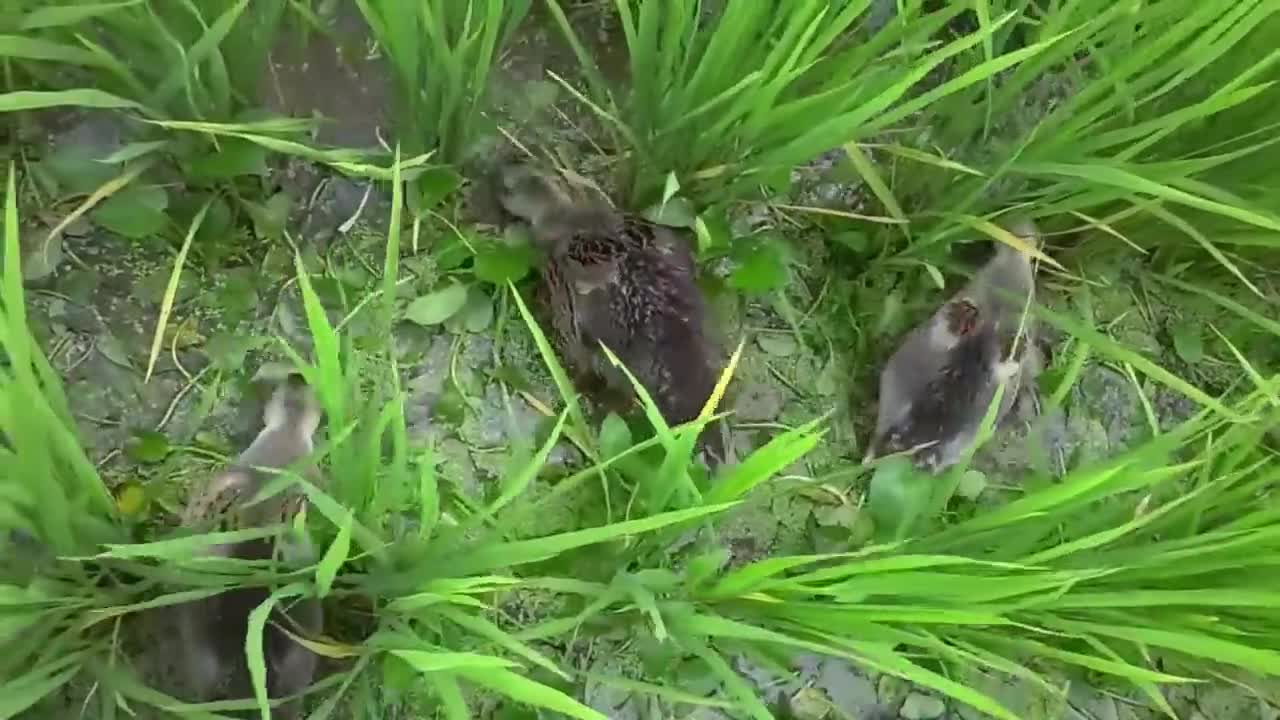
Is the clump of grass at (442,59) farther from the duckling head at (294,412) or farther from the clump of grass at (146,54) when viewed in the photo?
the duckling head at (294,412)

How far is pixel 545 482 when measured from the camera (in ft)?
3.55

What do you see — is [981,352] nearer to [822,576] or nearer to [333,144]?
[822,576]

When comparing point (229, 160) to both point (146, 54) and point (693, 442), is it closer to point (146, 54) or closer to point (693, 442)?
point (146, 54)

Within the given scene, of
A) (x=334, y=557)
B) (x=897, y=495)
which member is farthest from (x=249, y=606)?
(x=897, y=495)

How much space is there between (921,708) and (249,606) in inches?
23.2

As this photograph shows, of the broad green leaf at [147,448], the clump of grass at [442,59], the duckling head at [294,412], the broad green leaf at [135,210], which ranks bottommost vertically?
the broad green leaf at [147,448]

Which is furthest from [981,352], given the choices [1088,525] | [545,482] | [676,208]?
[545,482]

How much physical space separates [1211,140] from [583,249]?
0.52 metres

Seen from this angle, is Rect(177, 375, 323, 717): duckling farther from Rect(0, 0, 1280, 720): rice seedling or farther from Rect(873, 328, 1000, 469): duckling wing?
Rect(873, 328, 1000, 469): duckling wing

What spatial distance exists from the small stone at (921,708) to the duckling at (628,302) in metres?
0.29

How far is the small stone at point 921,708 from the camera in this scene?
111 cm

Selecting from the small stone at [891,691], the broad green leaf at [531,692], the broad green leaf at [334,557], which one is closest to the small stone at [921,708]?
the small stone at [891,691]

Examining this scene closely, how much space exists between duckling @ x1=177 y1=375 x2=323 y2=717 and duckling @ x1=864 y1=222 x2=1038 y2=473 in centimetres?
47

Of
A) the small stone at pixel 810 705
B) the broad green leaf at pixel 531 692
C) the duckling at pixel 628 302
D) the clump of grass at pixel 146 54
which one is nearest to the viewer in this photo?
the broad green leaf at pixel 531 692
